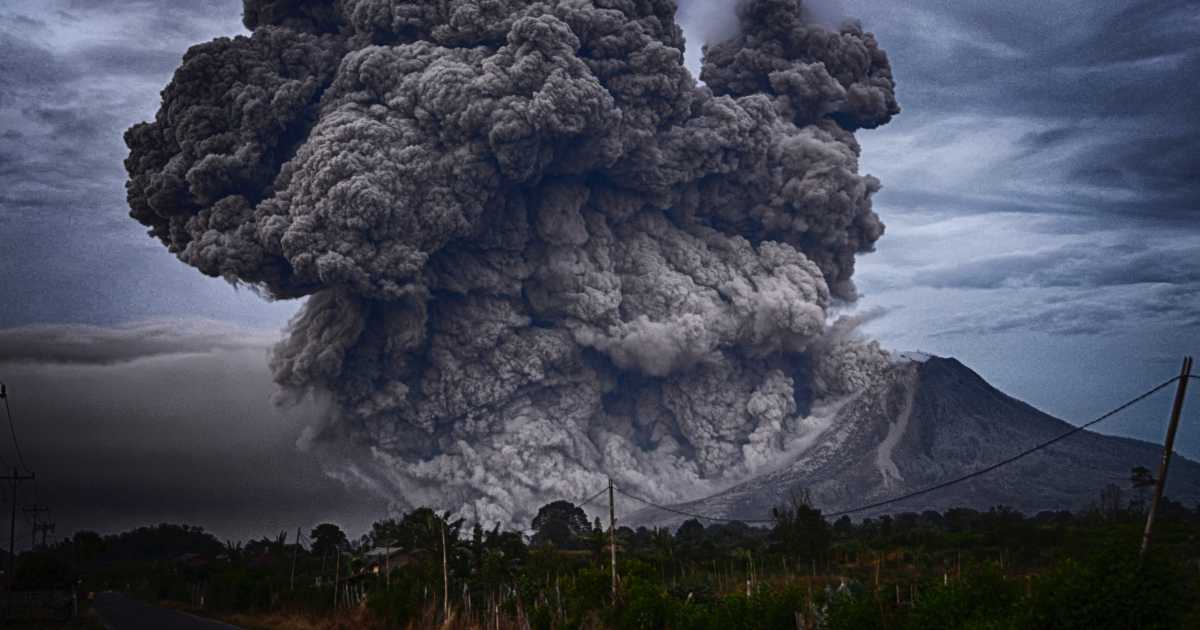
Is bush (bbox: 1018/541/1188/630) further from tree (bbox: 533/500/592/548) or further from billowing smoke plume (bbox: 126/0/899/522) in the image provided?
tree (bbox: 533/500/592/548)

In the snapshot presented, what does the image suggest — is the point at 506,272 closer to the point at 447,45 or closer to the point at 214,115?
the point at 447,45

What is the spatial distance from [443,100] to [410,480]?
27.9 m

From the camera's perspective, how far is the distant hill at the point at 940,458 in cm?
10912

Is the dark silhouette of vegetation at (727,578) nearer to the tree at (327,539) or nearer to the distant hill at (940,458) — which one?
the tree at (327,539)

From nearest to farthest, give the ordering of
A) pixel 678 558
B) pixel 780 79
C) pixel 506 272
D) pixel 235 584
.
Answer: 1. pixel 235 584
2. pixel 678 558
3. pixel 506 272
4. pixel 780 79

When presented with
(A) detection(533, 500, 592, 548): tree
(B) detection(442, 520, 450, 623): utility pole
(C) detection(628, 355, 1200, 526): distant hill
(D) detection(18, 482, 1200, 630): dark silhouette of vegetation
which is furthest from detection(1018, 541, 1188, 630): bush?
(C) detection(628, 355, 1200, 526): distant hill

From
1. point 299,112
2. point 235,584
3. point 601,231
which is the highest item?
point 299,112


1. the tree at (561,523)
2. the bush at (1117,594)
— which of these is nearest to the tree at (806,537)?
the tree at (561,523)

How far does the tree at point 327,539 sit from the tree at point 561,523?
13.9 meters

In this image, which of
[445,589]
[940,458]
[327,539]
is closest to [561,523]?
[327,539]

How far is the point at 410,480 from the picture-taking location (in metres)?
83.6

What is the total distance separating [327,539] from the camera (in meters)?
83.5

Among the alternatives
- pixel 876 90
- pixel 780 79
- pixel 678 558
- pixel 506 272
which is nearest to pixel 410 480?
pixel 506 272

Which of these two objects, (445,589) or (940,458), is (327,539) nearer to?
(445,589)
